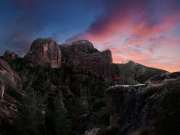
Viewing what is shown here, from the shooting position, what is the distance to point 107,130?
19.5 meters

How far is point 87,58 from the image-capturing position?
499 feet

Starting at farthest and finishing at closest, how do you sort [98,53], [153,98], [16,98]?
[98,53] < [16,98] < [153,98]

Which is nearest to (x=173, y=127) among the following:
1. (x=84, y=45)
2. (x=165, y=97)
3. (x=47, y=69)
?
(x=165, y=97)

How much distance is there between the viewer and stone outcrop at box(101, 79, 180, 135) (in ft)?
42.7

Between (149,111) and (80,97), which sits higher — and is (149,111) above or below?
below

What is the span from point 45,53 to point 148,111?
137 meters

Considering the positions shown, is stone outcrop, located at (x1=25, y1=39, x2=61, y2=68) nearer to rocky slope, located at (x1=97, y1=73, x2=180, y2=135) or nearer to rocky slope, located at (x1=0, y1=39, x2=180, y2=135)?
rocky slope, located at (x1=0, y1=39, x2=180, y2=135)

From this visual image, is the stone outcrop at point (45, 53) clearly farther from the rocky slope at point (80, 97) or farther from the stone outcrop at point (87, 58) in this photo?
the stone outcrop at point (87, 58)

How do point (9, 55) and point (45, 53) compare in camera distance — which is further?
point (45, 53)

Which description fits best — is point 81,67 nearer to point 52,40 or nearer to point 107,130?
point 52,40

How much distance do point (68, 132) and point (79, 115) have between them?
12.5m

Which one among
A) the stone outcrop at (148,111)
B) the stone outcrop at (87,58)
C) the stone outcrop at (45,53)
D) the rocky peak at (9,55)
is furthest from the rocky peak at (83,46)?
the stone outcrop at (148,111)

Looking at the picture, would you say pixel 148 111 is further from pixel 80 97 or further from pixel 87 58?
pixel 87 58

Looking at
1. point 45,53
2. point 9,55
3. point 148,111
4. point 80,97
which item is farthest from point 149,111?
point 9,55
